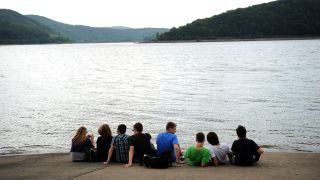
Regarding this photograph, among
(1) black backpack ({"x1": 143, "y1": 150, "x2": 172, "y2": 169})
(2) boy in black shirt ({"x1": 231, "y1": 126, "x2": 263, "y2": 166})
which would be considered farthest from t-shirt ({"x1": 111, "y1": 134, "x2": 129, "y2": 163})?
(2) boy in black shirt ({"x1": 231, "y1": 126, "x2": 263, "y2": 166})

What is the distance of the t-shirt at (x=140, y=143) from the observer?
12.8 m

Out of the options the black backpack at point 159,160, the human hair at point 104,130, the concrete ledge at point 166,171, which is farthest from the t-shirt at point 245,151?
the human hair at point 104,130

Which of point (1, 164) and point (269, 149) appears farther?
point (269, 149)

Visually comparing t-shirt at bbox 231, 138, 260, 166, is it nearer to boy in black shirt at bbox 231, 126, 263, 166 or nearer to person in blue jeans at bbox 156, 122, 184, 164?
boy in black shirt at bbox 231, 126, 263, 166

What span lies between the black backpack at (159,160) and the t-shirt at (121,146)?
2.68ft

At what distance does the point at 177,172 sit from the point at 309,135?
37.8ft

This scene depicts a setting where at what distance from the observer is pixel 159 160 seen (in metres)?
12.2

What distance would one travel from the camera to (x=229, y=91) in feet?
141

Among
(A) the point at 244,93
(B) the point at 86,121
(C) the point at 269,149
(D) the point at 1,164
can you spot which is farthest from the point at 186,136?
(A) the point at 244,93

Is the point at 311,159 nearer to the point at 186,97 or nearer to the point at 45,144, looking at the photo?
the point at 45,144

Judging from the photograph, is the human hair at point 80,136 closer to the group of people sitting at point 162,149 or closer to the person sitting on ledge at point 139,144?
the group of people sitting at point 162,149

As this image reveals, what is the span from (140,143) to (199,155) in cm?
162

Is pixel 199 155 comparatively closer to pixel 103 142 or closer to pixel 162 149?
pixel 162 149

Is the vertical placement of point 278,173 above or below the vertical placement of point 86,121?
above
